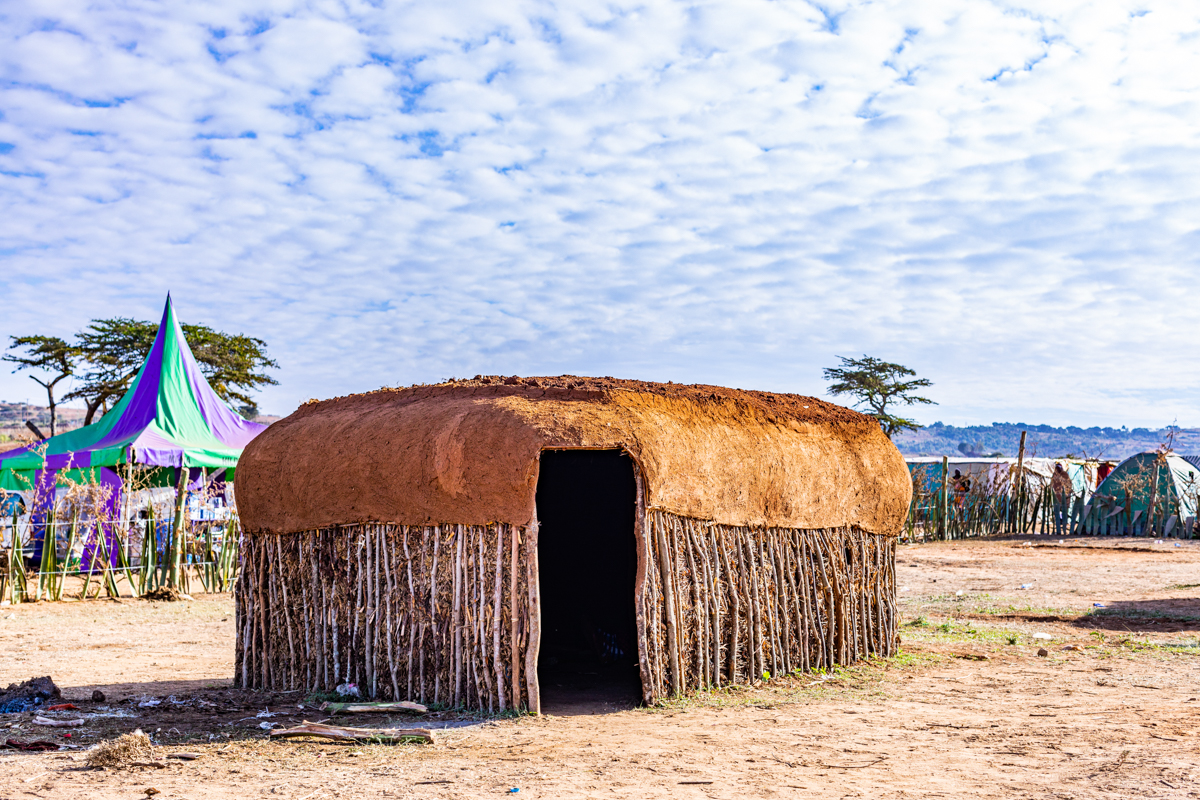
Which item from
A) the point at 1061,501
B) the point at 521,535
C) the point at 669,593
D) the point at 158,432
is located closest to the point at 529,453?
the point at 521,535

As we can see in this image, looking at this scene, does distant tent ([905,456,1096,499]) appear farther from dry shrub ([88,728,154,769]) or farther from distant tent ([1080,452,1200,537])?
dry shrub ([88,728,154,769])

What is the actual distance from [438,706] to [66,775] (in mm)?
2422

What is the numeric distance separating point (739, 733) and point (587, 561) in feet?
13.6

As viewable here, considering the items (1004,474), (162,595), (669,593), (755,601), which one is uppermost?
(1004,474)

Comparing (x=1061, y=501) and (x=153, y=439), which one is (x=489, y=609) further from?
(x=1061, y=501)

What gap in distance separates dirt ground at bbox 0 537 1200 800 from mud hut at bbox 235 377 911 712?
372 millimetres

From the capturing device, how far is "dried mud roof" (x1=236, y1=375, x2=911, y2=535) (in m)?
7.34

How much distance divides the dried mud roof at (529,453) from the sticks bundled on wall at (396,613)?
20 centimetres

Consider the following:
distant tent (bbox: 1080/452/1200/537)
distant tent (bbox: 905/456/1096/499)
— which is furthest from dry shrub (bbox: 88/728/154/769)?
distant tent (bbox: 1080/452/1200/537)

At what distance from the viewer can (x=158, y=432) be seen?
1856 cm

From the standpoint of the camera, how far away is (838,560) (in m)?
9.46

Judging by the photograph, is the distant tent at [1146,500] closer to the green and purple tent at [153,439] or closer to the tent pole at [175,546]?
the green and purple tent at [153,439]

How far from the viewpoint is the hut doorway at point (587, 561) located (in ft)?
34.1

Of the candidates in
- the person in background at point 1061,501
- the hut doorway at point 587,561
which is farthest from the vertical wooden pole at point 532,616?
the person in background at point 1061,501
